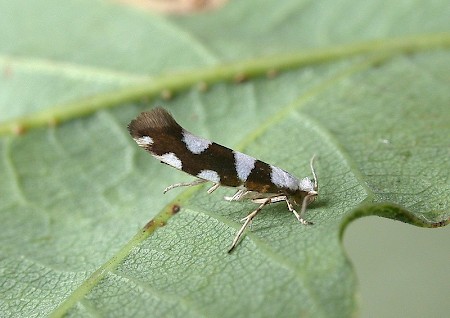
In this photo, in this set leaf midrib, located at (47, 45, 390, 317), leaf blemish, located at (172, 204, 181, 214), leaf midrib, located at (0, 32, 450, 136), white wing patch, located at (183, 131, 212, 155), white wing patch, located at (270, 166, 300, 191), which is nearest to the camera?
leaf midrib, located at (47, 45, 390, 317)

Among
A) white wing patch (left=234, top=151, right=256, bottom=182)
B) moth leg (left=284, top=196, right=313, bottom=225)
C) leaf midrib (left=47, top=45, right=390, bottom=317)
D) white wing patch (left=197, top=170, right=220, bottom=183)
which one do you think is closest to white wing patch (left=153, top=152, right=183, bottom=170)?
white wing patch (left=197, top=170, right=220, bottom=183)

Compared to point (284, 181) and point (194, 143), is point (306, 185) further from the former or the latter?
point (194, 143)

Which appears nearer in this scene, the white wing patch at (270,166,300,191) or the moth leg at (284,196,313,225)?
the moth leg at (284,196,313,225)

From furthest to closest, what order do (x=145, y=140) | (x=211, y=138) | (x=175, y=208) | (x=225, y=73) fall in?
1. (x=225, y=73)
2. (x=211, y=138)
3. (x=175, y=208)
4. (x=145, y=140)

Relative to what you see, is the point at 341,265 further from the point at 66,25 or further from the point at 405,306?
the point at 66,25

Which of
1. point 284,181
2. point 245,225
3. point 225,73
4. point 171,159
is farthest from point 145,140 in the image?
point 225,73

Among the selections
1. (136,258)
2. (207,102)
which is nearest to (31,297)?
(136,258)

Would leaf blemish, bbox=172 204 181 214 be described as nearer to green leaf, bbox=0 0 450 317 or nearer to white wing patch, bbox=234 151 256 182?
green leaf, bbox=0 0 450 317

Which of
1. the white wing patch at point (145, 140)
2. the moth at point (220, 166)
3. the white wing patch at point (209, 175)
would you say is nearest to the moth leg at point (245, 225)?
the moth at point (220, 166)

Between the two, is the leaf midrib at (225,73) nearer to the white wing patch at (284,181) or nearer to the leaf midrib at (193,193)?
the leaf midrib at (193,193)
